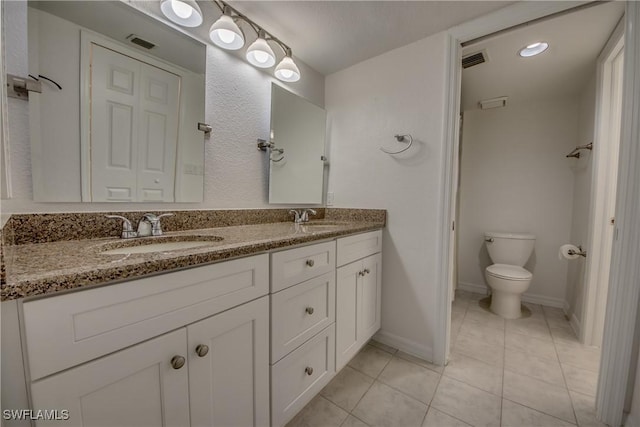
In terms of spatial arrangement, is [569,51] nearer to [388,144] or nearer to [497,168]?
[497,168]

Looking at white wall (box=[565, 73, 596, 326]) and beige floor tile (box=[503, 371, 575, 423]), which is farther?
white wall (box=[565, 73, 596, 326])

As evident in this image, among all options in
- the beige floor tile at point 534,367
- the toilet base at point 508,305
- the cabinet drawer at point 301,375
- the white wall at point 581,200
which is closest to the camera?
the cabinet drawer at point 301,375

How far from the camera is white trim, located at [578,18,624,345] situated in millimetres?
1604

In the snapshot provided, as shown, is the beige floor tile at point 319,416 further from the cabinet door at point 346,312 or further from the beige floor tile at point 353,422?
the cabinet door at point 346,312

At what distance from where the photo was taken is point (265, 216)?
5.18 ft

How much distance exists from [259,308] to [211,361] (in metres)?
0.21

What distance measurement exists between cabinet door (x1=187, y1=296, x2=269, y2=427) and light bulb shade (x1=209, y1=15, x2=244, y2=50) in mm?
1260

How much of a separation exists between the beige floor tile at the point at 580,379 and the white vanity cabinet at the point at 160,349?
1654 mm

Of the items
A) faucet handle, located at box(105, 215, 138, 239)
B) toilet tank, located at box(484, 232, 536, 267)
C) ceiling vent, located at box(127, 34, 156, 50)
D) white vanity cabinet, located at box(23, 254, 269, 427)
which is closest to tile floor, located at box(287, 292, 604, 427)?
white vanity cabinet, located at box(23, 254, 269, 427)

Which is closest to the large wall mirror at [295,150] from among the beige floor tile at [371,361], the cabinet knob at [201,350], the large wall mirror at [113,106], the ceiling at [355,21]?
the ceiling at [355,21]

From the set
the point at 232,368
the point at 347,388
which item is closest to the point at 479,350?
the point at 347,388

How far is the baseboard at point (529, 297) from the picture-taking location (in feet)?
7.71

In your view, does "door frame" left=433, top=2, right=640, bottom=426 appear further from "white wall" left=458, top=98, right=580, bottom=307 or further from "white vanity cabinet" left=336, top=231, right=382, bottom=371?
"white wall" left=458, top=98, right=580, bottom=307

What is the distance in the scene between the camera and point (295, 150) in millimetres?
1765
